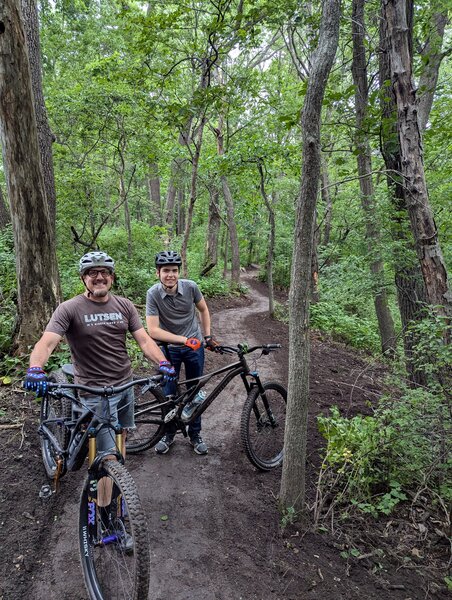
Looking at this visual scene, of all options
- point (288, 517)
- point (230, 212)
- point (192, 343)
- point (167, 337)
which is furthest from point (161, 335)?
point (230, 212)

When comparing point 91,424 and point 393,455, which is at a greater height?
point 91,424

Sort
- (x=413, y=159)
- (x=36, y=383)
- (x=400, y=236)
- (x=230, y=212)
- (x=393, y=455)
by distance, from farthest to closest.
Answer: (x=230, y=212)
(x=400, y=236)
(x=413, y=159)
(x=393, y=455)
(x=36, y=383)

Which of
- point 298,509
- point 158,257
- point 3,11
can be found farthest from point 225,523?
point 3,11

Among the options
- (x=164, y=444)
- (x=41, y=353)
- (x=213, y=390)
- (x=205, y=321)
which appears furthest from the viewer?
(x=205, y=321)

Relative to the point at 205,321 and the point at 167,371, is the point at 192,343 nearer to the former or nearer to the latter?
the point at 167,371

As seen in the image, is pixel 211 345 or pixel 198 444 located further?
pixel 198 444

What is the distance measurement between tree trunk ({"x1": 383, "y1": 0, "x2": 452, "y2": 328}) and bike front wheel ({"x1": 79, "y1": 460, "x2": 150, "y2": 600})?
4.54 meters

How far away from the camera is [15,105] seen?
17.1ft

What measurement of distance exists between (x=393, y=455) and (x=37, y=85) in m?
8.98

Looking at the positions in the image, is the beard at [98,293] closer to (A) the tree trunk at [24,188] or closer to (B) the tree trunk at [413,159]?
(A) the tree trunk at [24,188]

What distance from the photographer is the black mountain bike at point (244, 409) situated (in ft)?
13.3

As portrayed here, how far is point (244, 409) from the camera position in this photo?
404cm

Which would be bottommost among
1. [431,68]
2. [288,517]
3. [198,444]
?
[288,517]

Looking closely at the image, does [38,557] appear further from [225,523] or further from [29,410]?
[29,410]
